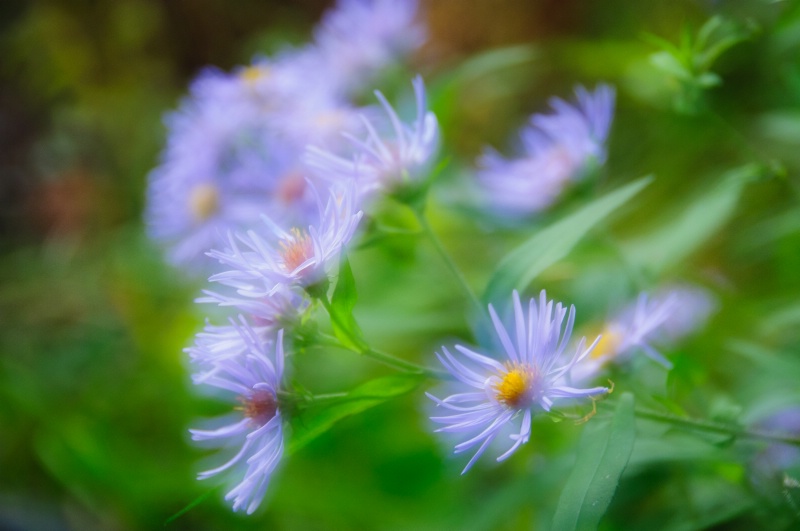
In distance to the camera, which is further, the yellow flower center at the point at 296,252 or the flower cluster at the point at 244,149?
the flower cluster at the point at 244,149

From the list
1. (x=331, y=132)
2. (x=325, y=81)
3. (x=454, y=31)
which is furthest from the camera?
(x=454, y=31)

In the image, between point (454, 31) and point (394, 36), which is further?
point (454, 31)

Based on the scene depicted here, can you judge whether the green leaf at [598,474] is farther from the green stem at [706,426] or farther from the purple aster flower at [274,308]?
the purple aster flower at [274,308]

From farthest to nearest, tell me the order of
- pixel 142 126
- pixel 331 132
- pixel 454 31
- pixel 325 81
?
pixel 142 126
pixel 454 31
pixel 325 81
pixel 331 132

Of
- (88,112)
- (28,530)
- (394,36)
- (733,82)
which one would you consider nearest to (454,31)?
(733,82)

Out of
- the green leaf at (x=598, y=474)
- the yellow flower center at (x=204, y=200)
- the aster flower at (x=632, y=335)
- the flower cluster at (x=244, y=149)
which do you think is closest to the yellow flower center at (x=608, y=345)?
the aster flower at (x=632, y=335)

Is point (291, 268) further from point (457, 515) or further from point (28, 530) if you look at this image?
point (28, 530)

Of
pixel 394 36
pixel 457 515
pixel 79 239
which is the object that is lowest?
pixel 457 515
